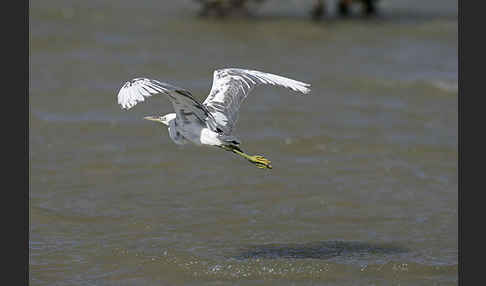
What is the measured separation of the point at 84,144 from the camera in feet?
37.2

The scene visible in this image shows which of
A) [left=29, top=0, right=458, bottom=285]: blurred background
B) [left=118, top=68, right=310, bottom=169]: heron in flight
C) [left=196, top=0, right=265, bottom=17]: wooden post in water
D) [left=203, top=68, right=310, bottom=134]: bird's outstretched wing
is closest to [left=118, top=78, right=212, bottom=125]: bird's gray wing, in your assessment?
[left=118, top=68, right=310, bottom=169]: heron in flight

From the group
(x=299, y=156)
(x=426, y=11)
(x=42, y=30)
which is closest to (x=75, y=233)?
(x=299, y=156)

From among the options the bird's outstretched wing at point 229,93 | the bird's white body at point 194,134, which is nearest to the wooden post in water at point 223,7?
the bird's outstretched wing at point 229,93

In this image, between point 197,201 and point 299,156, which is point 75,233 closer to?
point 197,201

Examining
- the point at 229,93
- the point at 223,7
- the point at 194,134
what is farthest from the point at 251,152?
the point at 223,7

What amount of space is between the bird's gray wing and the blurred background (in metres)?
1.36

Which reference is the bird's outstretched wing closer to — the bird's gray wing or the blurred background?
the bird's gray wing

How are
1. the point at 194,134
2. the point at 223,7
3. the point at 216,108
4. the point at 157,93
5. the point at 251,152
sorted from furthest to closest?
the point at 223,7 < the point at 251,152 < the point at 216,108 < the point at 194,134 < the point at 157,93

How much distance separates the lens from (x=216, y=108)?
7945 millimetres

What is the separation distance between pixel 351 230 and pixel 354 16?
10.1m

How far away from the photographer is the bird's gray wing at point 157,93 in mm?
6586

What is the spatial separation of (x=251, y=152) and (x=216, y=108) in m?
3.21

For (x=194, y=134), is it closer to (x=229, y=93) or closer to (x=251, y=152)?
(x=229, y=93)

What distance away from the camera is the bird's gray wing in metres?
6.59
